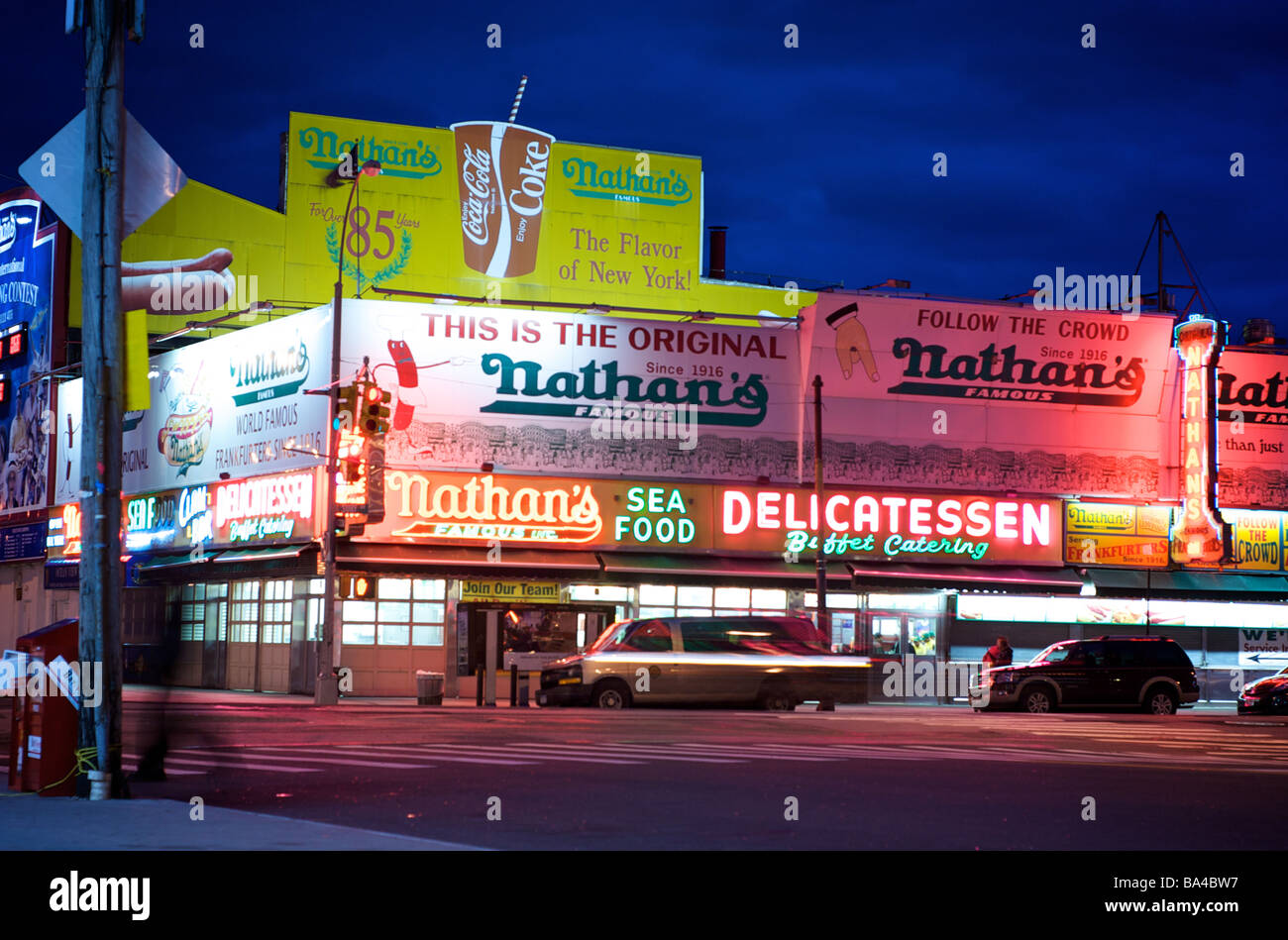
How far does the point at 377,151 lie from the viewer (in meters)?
53.9

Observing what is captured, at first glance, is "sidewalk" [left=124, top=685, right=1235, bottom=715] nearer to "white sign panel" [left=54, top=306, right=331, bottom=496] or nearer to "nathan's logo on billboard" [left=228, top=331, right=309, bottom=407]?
"white sign panel" [left=54, top=306, right=331, bottom=496]

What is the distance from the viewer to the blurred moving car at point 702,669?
30.4m

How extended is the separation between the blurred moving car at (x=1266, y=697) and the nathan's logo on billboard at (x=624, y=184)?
99.1ft

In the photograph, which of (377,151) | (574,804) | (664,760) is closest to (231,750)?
(664,760)

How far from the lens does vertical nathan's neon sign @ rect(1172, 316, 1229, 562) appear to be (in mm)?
44000

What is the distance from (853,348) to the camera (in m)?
43.1

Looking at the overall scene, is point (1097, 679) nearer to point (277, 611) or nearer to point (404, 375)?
point (404, 375)

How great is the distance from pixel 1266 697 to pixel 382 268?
32.0 meters

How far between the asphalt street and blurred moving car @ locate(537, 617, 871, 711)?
434cm

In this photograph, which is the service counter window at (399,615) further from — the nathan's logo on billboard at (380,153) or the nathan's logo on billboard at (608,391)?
the nathan's logo on billboard at (380,153)

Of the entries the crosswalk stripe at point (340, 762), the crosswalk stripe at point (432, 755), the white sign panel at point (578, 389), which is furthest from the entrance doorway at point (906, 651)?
the crosswalk stripe at point (340, 762)

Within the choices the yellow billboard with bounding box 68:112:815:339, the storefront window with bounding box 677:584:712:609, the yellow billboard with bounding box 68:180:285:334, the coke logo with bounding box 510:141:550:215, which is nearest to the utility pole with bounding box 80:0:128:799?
the storefront window with bounding box 677:584:712:609

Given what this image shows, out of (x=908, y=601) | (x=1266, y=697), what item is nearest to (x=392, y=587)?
(x=908, y=601)

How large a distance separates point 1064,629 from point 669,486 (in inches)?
475
